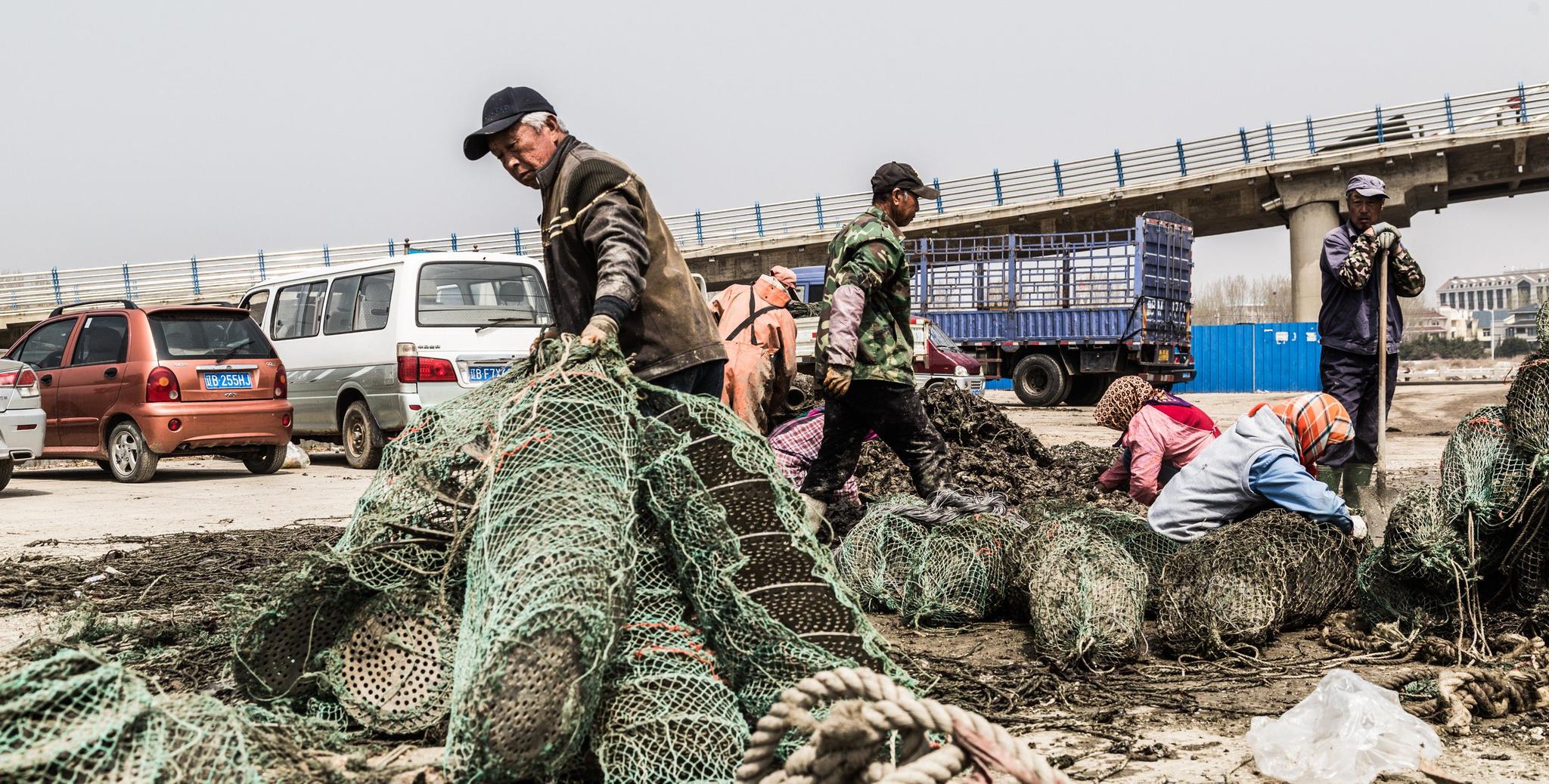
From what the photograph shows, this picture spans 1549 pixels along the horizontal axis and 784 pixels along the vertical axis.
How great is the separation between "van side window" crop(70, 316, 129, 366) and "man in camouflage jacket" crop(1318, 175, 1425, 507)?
10417 mm

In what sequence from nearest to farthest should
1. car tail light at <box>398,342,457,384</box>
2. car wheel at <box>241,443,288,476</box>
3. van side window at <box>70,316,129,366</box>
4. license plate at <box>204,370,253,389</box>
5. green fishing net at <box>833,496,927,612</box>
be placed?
green fishing net at <box>833,496,927,612</box> → car tail light at <box>398,342,457,384</box> → license plate at <box>204,370,253,389</box> → van side window at <box>70,316,129,366</box> → car wheel at <box>241,443,288,476</box>

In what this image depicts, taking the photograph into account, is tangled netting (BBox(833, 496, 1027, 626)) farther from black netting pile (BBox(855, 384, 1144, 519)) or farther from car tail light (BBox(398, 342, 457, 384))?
car tail light (BBox(398, 342, 457, 384))

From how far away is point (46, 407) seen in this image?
12.2 metres

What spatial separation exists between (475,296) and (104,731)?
32.0ft

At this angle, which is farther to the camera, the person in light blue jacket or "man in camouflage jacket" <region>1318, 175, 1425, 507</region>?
"man in camouflage jacket" <region>1318, 175, 1425, 507</region>

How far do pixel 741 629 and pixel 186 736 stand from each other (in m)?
1.30

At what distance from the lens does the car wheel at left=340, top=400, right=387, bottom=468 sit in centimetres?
1198

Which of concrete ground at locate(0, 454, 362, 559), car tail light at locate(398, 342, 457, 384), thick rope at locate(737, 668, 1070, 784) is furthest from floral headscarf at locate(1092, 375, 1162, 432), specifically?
car tail light at locate(398, 342, 457, 384)

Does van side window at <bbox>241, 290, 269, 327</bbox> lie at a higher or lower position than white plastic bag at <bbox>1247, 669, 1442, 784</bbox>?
higher

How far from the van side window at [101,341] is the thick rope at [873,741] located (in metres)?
11.0

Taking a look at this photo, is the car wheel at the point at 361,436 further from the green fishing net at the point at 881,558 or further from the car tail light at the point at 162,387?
the green fishing net at the point at 881,558

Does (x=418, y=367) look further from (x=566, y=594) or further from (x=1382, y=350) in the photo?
(x=566, y=594)

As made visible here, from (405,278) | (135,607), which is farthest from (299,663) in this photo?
(405,278)

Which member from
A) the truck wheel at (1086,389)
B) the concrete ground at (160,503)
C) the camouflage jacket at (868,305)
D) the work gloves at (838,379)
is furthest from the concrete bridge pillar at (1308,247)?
the work gloves at (838,379)
